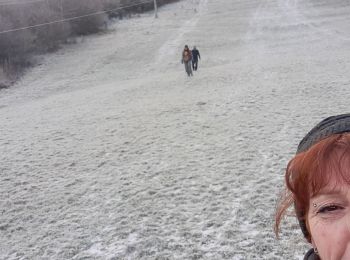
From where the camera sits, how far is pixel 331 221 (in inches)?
52.0

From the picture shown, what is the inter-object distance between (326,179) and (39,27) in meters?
41.9

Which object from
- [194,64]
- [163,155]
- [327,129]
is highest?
[327,129]

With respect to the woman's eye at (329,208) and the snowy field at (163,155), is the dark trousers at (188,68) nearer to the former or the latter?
the snowy field at (163,155)

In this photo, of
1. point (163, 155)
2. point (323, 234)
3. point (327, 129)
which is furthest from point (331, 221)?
point (163, 155)

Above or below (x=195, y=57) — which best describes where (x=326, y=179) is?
above

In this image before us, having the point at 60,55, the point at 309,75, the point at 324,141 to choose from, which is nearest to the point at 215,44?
the point at 60,55

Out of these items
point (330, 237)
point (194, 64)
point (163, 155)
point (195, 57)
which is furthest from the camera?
point (194, 64)

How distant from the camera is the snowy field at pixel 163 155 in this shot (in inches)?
250

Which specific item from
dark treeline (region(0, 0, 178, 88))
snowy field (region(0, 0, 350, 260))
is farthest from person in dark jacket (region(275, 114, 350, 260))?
dark treeline (region(0, 0, 178, 88))

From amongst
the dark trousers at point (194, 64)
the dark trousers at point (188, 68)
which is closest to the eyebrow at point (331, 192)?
the dark trousers at point (188, 68)

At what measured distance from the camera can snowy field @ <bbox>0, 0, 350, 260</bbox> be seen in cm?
634

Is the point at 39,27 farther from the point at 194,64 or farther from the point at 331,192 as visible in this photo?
the point at 331,192

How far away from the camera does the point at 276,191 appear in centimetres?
752

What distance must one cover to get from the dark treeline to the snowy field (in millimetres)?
6403
